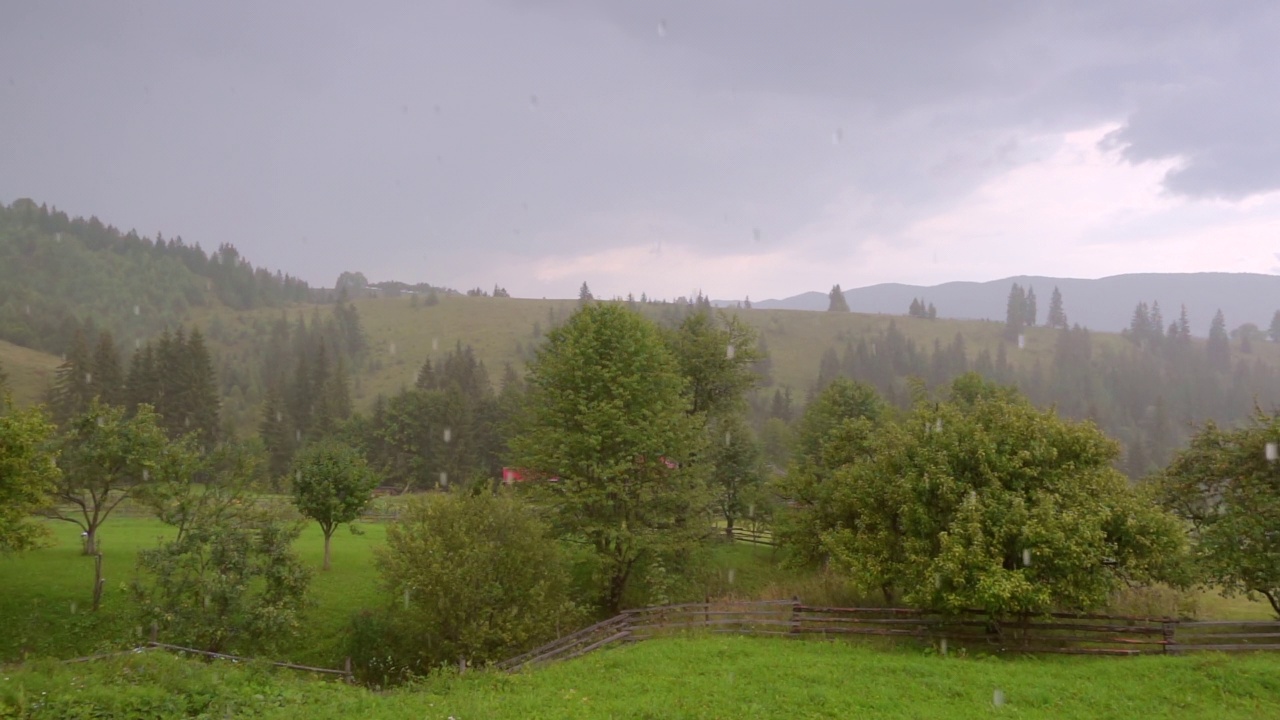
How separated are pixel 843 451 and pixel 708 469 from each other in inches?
245

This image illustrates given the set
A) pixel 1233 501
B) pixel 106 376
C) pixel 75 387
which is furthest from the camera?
pixel 106 376

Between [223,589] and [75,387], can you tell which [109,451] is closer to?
[223,589]

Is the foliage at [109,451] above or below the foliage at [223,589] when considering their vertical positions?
above

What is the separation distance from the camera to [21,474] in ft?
68.4

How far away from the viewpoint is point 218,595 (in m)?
18.8

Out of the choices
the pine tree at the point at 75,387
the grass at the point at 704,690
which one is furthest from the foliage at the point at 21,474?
the pine tree at the point at 75,387

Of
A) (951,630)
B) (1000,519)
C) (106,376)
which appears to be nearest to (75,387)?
(106,376)

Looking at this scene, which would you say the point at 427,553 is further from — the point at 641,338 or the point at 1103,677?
the point at 1103,677

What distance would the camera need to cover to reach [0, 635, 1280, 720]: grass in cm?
1334

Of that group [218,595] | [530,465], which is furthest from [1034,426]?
[218,595]

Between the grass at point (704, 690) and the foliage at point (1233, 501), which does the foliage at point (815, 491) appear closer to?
the grass at point (704, 690)

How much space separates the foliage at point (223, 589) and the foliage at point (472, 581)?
9.70 ft

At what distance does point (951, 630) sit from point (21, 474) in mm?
29511

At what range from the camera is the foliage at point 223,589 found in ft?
61.8
